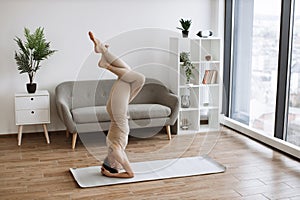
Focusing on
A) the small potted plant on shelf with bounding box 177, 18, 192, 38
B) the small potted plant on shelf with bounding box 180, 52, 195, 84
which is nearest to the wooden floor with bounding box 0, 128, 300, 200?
the small potted plant on shelf with bounding box 180, 52, 195, 84

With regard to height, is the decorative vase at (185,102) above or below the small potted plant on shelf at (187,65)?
below

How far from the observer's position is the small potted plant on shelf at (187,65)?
210 inches

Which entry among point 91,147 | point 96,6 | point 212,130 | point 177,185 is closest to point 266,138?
point 212,130

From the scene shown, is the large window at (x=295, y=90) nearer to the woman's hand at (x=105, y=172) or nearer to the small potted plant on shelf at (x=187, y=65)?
the small potted plant on shelf at (x=187, y=65)

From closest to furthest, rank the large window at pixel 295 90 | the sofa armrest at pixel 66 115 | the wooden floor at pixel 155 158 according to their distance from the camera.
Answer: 1. the wooden floor at pixel 155 158
2. the large window at pixel 295 90
3. the sofa armrest at pixel 66 115

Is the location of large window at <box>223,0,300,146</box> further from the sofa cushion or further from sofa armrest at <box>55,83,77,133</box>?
sofa armrest at <box>55,83,77,133</box>

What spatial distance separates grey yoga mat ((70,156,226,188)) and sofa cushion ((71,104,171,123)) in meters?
0.76

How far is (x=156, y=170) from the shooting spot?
4.02 m

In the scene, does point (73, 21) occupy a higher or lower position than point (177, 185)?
higher

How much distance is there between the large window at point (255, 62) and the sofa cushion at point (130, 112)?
3.84 ft

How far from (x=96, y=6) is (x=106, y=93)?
1.14 m

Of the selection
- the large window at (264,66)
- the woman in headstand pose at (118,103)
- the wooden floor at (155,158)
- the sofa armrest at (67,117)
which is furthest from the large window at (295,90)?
the sofa armrest at (67,117)

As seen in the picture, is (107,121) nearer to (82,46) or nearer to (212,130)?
(82,46)

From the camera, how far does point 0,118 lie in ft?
17.2
